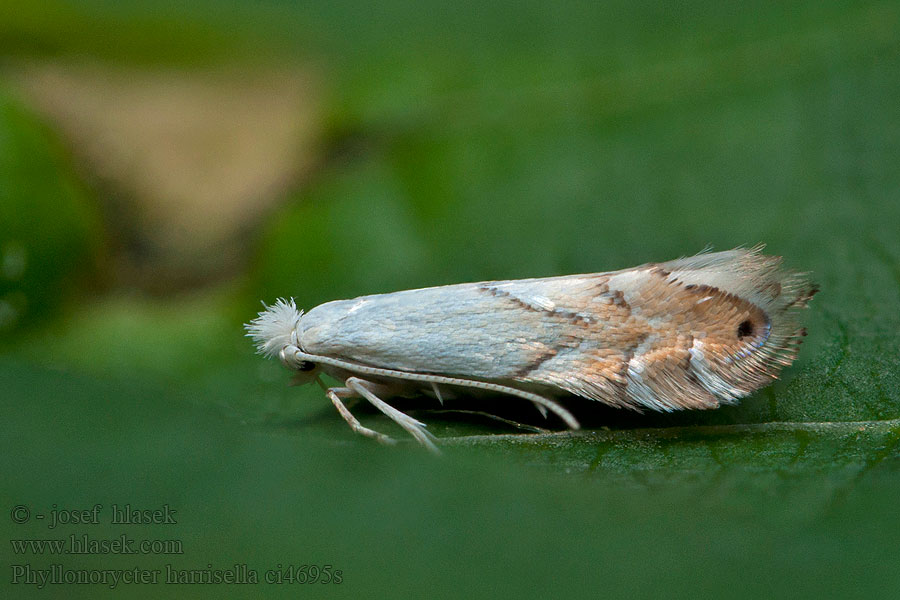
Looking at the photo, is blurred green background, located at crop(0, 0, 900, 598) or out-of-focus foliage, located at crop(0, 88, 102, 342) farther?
out-of-focus foliage, located at crop(0, 88, 102, 342)

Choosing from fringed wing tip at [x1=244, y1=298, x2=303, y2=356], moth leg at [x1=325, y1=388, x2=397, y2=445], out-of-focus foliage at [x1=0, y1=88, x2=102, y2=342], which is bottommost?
moth leg at [x1=325, y1=388, x2=397, y2=445]

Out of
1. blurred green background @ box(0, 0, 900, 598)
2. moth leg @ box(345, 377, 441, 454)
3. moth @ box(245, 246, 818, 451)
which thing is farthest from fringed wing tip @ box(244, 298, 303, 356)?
moth leg @ box(345, 377, 441, 454)

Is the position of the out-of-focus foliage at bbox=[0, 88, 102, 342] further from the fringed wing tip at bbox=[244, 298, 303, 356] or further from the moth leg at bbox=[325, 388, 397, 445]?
the moth leg at bbox=[325, 388, 397, 445]

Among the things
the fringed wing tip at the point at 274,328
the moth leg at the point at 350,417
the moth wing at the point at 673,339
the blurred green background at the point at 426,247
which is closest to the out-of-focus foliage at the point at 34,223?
the blurred green background at the point at 426,247

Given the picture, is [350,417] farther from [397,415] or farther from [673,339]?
[673,339]

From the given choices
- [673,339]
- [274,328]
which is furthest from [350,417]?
[673,339]

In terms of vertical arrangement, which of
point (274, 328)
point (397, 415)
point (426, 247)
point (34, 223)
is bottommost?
point (397, 415)

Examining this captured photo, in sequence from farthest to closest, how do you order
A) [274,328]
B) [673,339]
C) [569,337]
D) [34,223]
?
[34,223] → [274,328] → [569,337] → [673,339]
